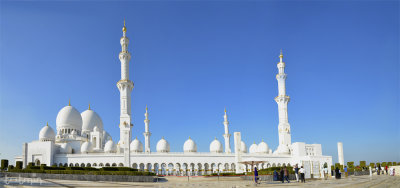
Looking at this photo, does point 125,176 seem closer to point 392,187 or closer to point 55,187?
point 55,187

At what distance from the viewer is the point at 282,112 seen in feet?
221

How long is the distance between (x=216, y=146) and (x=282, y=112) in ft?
52.4

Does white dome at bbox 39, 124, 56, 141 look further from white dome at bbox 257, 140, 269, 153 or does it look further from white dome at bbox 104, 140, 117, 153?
white dome at bbox 257, 140, 269, 153

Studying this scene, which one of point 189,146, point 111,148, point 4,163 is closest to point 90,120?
point 111,148

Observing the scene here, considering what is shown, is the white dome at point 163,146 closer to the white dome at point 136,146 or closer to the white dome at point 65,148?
the white dome at point 136,146

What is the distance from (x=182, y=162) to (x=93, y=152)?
17129 mm

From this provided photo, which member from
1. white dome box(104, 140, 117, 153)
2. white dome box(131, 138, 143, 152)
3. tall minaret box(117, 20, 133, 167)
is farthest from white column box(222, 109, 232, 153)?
white dome box(104, 140, 117, 153)

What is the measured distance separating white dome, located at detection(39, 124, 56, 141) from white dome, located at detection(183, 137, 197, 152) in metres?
25.4

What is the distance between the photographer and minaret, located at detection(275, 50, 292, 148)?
6588 centimetres

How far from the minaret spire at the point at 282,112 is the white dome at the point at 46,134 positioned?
4401cm

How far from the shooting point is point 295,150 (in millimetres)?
59188

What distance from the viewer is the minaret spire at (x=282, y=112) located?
65.1m

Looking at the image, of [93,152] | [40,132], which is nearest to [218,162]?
[93,152]

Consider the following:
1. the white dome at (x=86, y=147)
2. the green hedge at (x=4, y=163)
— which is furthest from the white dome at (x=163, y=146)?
the green hedge at (x=4, y=163)
